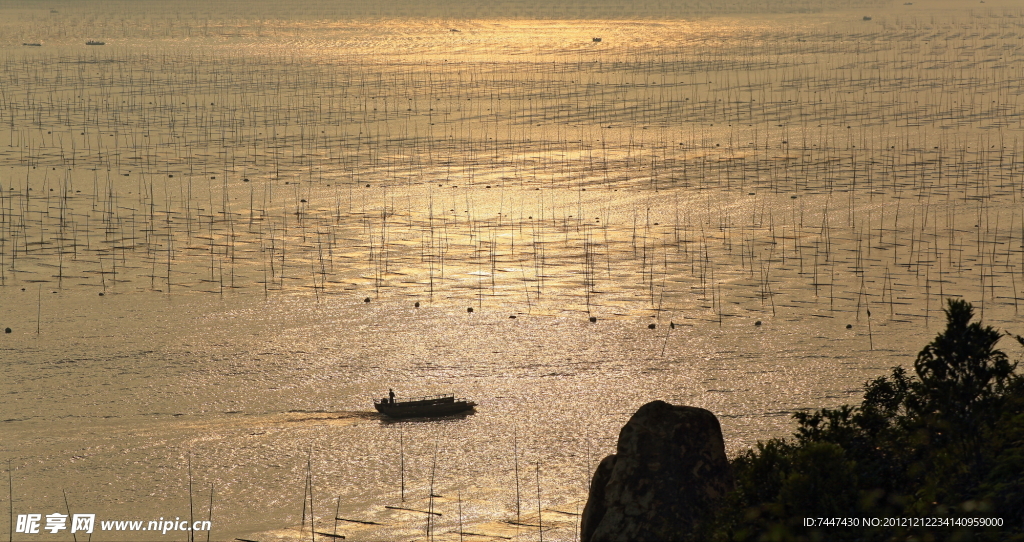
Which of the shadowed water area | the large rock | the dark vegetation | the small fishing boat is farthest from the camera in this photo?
the small fishing boat

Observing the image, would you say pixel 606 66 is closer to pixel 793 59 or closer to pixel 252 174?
pixel 793 59

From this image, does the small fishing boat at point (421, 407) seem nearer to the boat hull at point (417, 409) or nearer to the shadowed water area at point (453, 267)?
the boat hull at point (417, 409)

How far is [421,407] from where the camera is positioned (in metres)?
16.8

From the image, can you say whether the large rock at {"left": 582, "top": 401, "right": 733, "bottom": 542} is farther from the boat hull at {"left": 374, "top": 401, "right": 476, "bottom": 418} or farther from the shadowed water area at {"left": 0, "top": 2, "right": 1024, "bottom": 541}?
the boat hull at {"left": 374, "top": 401, "right": 476, "bottom": 418}

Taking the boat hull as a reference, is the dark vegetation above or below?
above

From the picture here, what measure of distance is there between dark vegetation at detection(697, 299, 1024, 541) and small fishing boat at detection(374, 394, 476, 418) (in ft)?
23.1

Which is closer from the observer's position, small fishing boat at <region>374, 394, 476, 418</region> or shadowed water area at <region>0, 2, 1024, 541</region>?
shadowed water area at <region>0, 2, 1024, 541</region>

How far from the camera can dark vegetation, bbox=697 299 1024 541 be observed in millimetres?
8695

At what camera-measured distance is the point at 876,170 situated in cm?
2983

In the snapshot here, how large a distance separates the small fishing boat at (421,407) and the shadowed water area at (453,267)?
0.27 metres

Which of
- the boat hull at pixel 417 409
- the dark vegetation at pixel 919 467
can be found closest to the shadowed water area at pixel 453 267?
the boat hull at pixel 417 409

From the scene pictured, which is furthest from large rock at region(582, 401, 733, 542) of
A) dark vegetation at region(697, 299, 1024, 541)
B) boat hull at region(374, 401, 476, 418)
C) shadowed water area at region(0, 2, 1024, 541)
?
boat hull at region(374, 401, 476, 418)

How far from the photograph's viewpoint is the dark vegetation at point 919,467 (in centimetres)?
870

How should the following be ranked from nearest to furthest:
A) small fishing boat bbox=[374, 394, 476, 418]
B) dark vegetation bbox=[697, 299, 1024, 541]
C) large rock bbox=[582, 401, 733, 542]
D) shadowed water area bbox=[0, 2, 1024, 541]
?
dark vegetation bbox=[697, 299, 1024, 541] → large rock bbox=[582, 401, 733, 542] → shadowed water area bbox=[0, 2, 1024, 541] → small fishing boat bbox=[374, 394, 476, 418]
